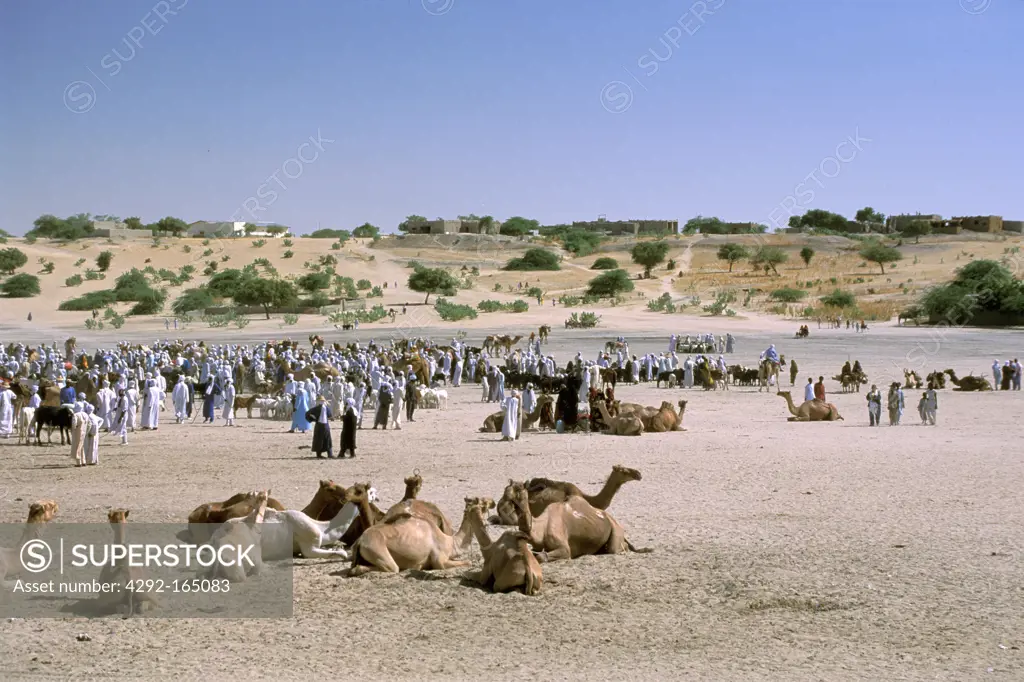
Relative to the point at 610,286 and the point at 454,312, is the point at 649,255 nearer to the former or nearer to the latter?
the point at 610,286

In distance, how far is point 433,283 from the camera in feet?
246

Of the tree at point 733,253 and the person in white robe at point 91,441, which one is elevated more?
the tree at point 733,253

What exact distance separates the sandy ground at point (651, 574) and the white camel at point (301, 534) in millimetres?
191

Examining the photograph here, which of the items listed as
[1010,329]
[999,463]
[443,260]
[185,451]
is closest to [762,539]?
[999,463]

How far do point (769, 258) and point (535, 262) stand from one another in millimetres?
19863

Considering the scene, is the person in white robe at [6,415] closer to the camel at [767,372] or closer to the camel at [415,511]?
the camel at [415,511]

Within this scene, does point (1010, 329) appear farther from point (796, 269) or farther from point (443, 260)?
point (443, 260)

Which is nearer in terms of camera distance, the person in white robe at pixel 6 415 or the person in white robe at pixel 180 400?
the person in white robe at pixel 6 415

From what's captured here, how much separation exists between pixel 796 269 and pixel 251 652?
93909 millimetres

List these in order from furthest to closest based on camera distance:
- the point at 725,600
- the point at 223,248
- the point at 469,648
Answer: the point at 223,248 → the point at 725,600 → the point at 469,648

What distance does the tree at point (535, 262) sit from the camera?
96125 millimetres

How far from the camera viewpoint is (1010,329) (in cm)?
5734

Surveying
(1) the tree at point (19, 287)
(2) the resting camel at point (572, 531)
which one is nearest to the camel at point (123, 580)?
(2) the resting camel at point (572, 531)

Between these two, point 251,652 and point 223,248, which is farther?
point 223,248
